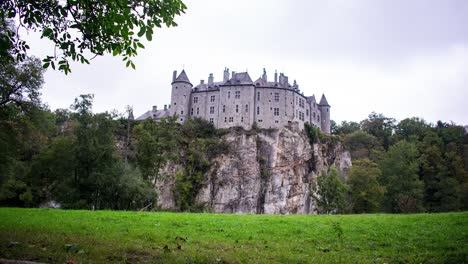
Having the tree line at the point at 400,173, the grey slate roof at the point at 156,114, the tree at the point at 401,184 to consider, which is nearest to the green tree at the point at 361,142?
the tree line at the point at 400,173

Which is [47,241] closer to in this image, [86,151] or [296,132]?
[86,151]

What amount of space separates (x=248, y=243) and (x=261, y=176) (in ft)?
188

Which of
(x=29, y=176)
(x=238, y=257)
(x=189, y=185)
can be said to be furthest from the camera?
(x=189, y=185)

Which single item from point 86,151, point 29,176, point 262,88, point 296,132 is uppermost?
point 262,88

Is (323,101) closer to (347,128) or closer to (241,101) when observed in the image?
(347,128)

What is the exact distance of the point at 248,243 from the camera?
38.9 ft

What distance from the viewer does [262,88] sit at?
255 feet

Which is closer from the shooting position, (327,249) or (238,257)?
(238,257)

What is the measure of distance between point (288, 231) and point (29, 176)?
1738 inches

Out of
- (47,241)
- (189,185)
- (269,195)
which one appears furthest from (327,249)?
(269,195)

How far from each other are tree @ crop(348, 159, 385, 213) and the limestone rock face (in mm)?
11407

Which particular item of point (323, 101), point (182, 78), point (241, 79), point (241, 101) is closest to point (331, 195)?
point (241, 101)

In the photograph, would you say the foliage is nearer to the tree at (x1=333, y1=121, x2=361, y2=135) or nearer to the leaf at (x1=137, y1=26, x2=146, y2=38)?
the tree at (x1=333, y1=121, x2=361, y2=135)

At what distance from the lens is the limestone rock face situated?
6606 cm
